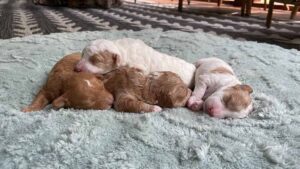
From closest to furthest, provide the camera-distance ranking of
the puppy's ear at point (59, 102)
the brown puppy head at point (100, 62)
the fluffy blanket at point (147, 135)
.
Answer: the fluffy blanket at point (147, 135) → the puppy's ear at point (59, 102) → the brown puppy head at point (100, 62)

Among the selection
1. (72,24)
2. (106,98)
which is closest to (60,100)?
(106,98)

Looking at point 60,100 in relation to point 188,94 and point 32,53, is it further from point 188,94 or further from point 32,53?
point 32,53

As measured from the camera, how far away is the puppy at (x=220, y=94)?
102cm

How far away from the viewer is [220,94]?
1041mm

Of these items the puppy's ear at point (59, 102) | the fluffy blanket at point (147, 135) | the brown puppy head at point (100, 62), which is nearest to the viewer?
the fluffy blanket at point (147, 135)

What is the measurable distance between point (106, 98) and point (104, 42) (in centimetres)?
24

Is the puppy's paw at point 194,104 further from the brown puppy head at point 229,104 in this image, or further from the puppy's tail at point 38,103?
the puppy's tail at point 38,103

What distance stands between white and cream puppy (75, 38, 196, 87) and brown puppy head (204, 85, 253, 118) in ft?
0.68

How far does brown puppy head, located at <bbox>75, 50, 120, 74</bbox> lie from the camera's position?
1120mm

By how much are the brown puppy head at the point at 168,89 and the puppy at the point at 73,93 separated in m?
0.14

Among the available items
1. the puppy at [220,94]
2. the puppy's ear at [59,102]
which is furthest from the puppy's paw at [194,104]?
the puppy's ear at [59,102]

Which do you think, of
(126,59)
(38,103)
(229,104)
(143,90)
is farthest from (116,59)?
(229,104)

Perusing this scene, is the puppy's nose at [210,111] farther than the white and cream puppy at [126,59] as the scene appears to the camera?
No

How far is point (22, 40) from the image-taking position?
1809 mm
